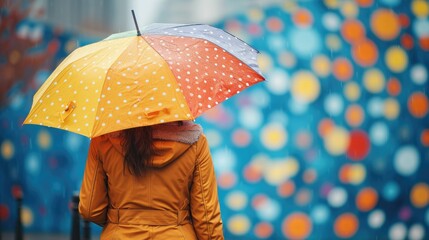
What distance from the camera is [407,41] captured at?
8977 millimetres

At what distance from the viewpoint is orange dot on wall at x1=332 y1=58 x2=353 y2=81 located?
29.0 ft

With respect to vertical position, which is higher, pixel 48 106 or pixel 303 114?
pixel 48 106

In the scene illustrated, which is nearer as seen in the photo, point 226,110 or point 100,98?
point 100,98

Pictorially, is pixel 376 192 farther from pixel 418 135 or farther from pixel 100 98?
pixel 100 98

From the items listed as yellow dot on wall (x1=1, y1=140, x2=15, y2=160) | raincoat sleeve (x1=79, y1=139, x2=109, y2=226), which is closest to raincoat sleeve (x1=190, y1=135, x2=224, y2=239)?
raincoat sleeve (x1=79, y1=139, x2=109, y2=226)

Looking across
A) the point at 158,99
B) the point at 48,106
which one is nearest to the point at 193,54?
the point at 158,99

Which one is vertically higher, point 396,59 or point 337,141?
point 396,59

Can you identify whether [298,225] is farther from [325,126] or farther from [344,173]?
[325,126]

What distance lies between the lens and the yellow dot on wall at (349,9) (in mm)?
8836

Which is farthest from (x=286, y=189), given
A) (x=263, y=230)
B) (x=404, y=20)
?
(x=404, y=20)

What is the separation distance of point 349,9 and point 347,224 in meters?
2.61

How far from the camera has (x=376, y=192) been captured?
895 cm

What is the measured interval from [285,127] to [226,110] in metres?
0.74

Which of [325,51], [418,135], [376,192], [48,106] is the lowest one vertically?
[376,192]
